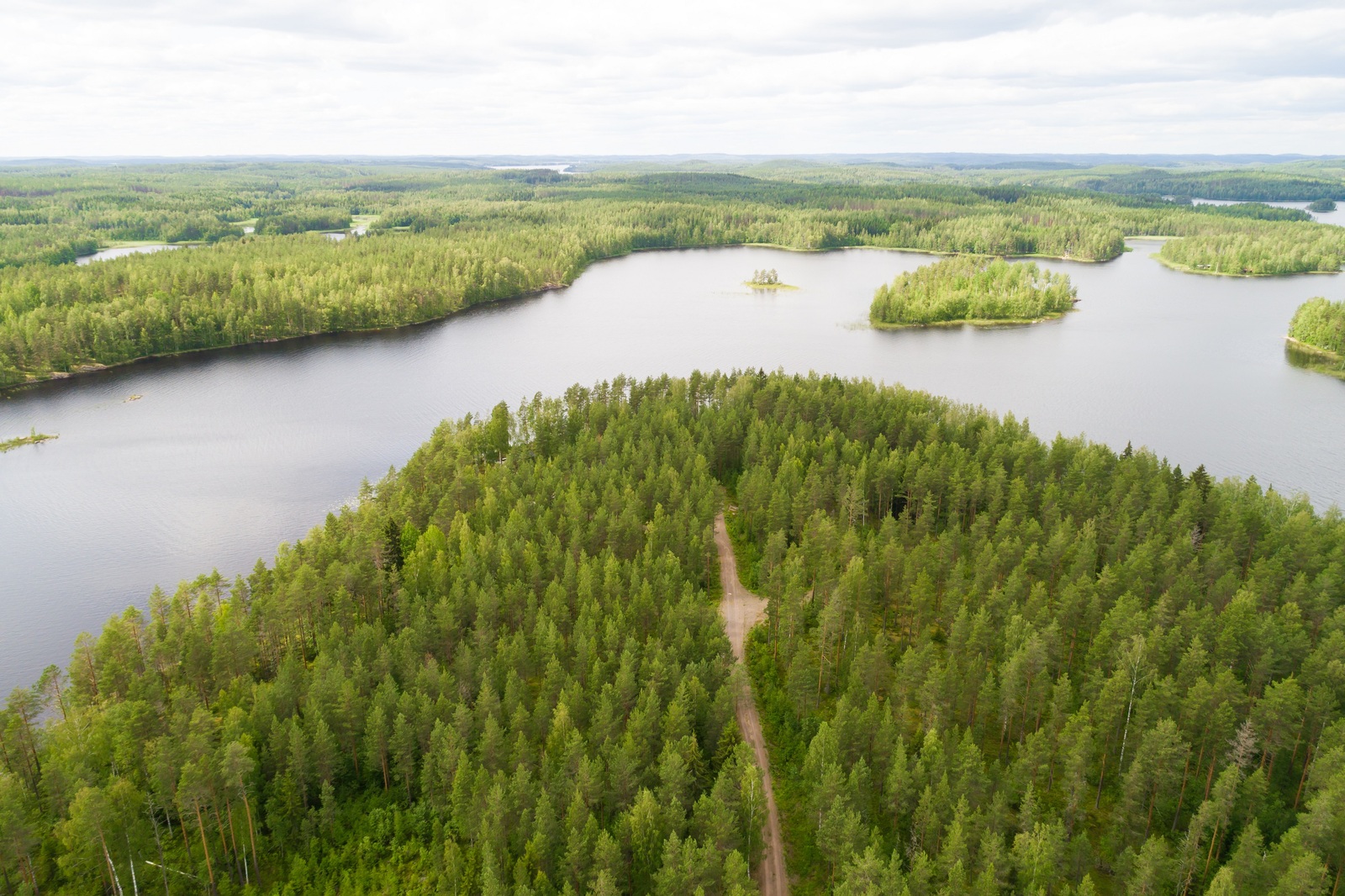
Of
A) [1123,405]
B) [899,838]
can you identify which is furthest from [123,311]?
[1123,405]

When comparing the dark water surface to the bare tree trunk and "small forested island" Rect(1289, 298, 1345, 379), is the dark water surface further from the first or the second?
the bare tree trunk

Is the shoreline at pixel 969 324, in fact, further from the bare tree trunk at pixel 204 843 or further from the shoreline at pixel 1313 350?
the bare tree trunk at pixel 204 843

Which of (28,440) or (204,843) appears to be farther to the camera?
(28,440)

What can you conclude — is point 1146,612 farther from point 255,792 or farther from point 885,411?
point 255,792

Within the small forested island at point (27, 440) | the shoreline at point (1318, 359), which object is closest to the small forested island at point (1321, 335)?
the shoreline at point (1318, 359)

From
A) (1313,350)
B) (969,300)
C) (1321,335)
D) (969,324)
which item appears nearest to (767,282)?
(969,300)

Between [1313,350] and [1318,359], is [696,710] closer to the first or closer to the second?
[1318,359]

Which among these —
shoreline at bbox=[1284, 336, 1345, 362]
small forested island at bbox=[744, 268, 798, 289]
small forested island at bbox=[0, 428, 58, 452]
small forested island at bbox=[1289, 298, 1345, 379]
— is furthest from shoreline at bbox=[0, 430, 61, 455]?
shoreline at bbox=[1284, 336, 1345, 362]
